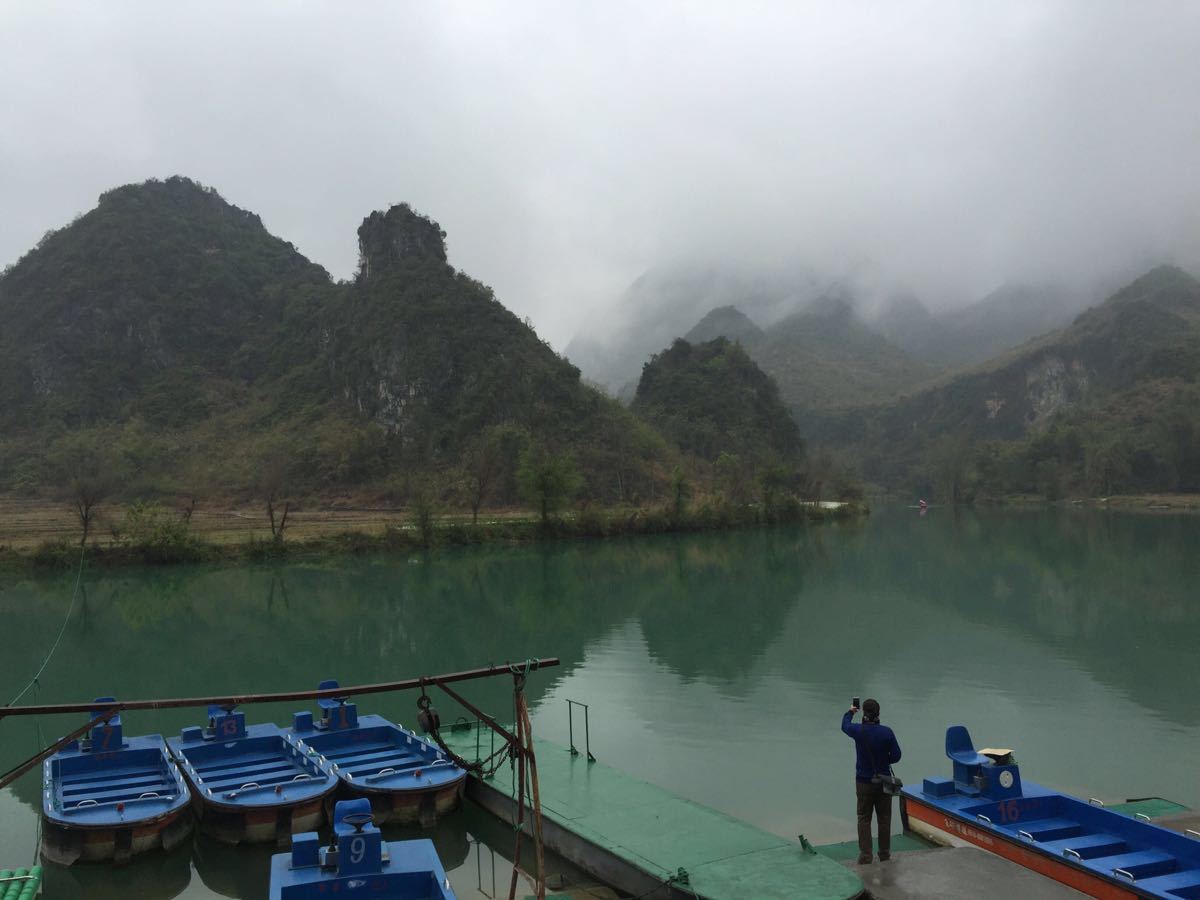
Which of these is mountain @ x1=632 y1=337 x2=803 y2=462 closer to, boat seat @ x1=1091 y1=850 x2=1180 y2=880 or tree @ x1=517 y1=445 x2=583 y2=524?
tree @ x1=517 y1=445 x2=583 y2=524

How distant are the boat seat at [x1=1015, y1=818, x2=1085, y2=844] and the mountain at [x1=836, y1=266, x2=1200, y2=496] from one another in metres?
96.7

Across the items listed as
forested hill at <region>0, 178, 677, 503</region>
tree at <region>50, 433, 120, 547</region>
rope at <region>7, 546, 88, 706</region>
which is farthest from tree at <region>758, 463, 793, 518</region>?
rope at <region>7, 546, 88, 706</region>

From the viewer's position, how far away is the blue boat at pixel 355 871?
20.4ft

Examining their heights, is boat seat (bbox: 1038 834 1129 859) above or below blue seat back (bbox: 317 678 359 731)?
below

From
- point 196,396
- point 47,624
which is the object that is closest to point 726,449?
point 196,396

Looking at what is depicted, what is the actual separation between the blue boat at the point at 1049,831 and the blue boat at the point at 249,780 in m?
6.05

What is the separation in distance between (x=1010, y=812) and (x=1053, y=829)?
0.40 metres

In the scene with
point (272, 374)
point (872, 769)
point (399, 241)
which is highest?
point (399, 241)

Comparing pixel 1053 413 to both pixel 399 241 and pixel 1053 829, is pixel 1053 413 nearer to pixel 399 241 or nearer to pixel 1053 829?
pixel 399 241

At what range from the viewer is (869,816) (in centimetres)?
736

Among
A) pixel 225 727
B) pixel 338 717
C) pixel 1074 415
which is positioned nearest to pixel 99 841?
pixel 225 727

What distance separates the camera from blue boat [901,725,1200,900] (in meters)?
6.56

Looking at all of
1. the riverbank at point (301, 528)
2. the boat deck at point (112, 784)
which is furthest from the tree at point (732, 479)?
the boat deck at point (112, 784)

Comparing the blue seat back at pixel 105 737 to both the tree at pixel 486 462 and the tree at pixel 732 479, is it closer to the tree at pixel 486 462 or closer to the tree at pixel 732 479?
the tree at pixel 486 462
